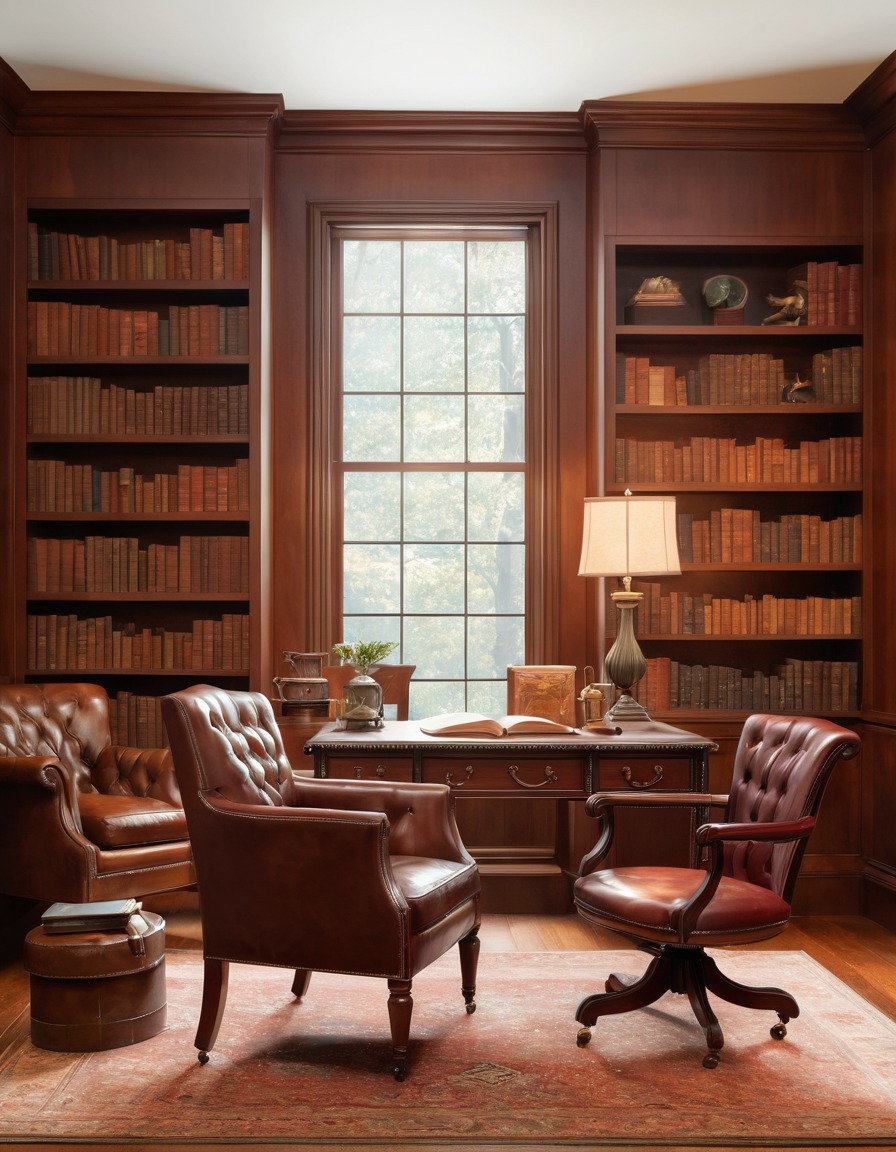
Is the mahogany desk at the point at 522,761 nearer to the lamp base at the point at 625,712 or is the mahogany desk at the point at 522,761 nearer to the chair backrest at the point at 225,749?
the lamp base at the point at 625,712

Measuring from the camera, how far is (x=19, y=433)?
15.3 ft

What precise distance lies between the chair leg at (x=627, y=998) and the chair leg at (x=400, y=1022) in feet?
1.77

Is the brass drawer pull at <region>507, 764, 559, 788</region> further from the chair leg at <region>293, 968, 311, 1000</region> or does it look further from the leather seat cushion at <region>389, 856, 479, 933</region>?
the chair leg at <region>293, 968, 311, 1000</region>

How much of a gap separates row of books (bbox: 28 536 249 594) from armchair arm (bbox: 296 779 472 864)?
142 cm

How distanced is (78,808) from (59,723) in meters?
0.55

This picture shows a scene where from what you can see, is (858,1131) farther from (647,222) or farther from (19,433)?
(19,433)

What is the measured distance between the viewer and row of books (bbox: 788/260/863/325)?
15.6 ft

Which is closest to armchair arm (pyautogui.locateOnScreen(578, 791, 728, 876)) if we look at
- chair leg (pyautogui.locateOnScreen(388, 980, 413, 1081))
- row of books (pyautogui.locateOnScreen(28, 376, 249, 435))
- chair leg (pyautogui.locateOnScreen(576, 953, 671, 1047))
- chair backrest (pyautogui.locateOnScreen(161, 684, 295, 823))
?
chair leg (pyautogui.locateOnScreen(576, 953, 671, 1047))

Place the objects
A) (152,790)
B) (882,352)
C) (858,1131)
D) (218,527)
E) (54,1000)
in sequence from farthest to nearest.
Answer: (218,527)
(882,352)
(152,790)
(54,1000)
(858,1131)

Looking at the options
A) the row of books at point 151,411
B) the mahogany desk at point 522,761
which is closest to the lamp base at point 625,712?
the mahogany desk at point 522,761

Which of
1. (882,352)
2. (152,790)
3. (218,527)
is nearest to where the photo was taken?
(152,790)

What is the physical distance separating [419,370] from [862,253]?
2.01 metres

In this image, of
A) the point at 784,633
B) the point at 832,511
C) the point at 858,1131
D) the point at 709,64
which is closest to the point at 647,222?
the point at 709,64

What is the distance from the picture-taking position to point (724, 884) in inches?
124
